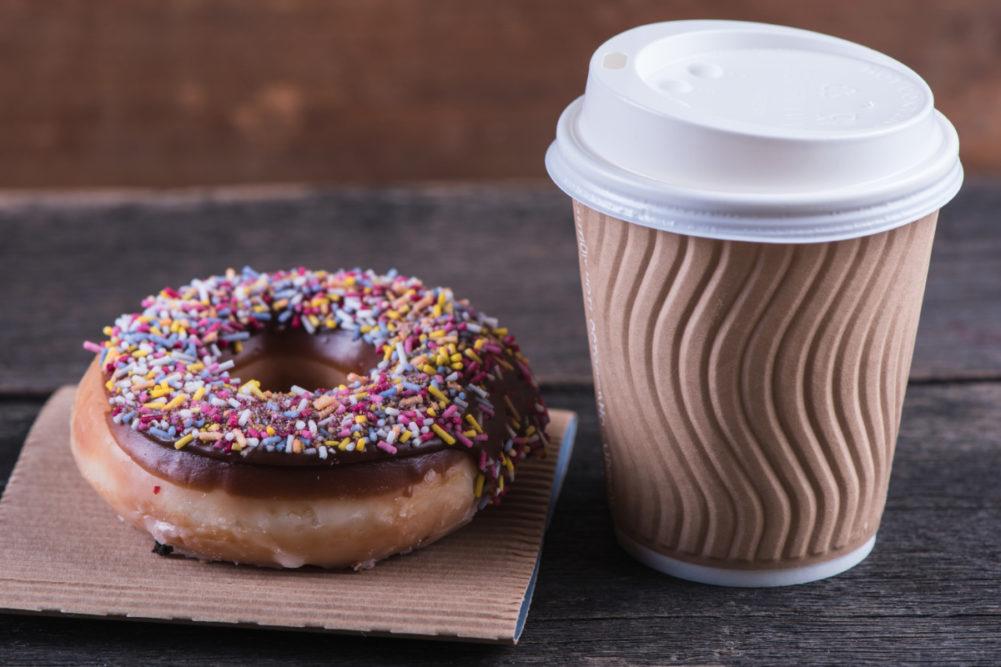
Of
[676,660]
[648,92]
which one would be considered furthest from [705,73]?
[676,660]

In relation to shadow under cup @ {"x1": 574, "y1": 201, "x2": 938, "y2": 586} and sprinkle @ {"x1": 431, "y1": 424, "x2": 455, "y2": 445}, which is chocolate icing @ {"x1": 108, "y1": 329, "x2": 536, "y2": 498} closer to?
sprinkle @ {"x1": 431, "y1": 424, "x2": 455, "y2": 445}

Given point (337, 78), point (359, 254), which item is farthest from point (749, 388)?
point (337, 78)

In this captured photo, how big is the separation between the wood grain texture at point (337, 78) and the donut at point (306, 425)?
1.45 m

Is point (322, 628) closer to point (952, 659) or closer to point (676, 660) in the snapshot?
point (676, 660)

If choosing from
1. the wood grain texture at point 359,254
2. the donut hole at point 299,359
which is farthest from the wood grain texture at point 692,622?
the wood grain texture at point 359,254

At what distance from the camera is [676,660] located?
4.12 ft

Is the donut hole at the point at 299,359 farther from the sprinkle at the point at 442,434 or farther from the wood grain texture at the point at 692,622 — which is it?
the wood grain texture at the point at 692,622

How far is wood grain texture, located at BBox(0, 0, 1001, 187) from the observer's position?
2852mm

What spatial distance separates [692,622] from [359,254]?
3.71 ft

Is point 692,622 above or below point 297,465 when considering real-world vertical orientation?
below

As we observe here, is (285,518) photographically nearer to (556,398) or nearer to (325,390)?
(325,390)

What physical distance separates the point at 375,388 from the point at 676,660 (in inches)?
16.2

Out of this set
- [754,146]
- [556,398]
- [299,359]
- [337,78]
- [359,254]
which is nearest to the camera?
[754,146]

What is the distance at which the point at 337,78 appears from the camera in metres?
2.92
